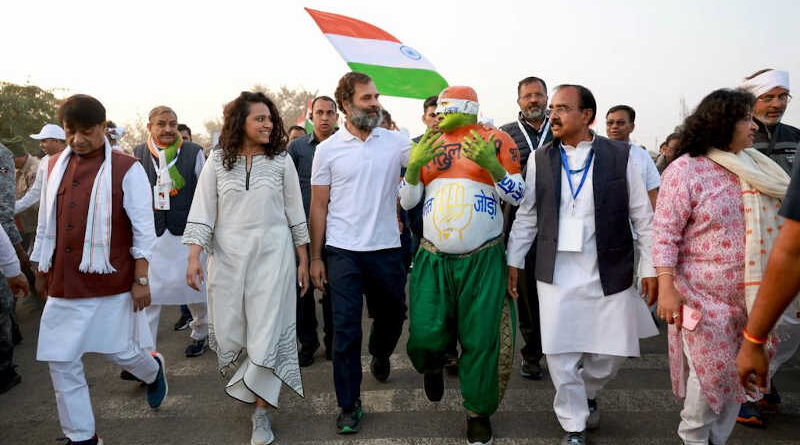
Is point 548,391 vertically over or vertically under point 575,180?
under

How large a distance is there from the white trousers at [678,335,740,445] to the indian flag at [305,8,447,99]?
5.42 meters

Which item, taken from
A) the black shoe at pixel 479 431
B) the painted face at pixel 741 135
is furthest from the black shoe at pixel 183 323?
the painted face at pixel 741 135

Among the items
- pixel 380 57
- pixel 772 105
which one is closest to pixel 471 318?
pixel 772 105

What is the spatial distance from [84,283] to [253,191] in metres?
1.13

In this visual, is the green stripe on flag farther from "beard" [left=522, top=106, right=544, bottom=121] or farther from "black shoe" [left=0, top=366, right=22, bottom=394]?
"black shoe" [left=0, top=366, right=22, bottom=394]

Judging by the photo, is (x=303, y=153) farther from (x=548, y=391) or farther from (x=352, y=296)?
(x=548, y=391)

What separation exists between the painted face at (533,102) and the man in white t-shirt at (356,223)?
1.28 m

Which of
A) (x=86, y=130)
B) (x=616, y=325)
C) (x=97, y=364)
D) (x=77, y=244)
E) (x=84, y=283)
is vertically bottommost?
(x=97, y=364)

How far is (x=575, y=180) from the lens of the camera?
3297mm

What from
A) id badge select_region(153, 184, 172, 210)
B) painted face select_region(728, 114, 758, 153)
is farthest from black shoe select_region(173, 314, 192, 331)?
painted face select_region(728, 114, 758, 153)

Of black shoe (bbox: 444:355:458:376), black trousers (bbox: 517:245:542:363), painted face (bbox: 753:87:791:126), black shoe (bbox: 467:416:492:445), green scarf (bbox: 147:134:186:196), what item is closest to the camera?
black shoe (bbox: 467:416:492:445)

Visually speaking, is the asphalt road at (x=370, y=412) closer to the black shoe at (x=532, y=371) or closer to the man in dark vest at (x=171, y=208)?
the black shoe at (x=532, y=371)

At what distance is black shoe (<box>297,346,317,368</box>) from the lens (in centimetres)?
485

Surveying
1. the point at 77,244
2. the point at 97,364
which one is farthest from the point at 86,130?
the point at 97,364
